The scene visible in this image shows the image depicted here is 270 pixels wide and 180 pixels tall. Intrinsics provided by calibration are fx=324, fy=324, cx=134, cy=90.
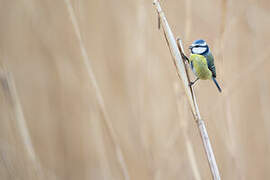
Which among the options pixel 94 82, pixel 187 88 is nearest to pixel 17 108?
pixel 94 82

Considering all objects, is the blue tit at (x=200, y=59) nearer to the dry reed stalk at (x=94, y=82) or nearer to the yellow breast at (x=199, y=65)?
the yellow breast at (x=199, y=65)

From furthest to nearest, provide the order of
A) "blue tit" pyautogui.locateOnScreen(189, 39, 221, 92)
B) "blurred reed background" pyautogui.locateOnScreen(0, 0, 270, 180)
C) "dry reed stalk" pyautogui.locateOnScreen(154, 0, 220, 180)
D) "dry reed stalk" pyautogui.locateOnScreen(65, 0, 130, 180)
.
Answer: "blurred reed background" pyautogui.locateOnScreen(0, 0, 270, 180), "blue tit" pyautogui.locateOnScreen(189, 39, 221, 92), "dry reed stalk" pyautogui.locateOnScreen(65, 0, 130, 180), "dry reed stalk" pyautogui.locateOnScreen(154, 0, 220, 180)

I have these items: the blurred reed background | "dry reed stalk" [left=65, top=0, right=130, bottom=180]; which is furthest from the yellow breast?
"dry reed stalk" [left=65, top=0, right=130, bottom=180]

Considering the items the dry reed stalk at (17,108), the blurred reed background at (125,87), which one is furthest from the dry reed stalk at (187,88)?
the dry reed stalk at (17,108)

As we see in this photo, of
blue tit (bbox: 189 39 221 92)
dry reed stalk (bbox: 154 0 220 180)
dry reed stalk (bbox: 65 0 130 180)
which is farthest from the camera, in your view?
blue tit (bbox: 189 39 221 92)

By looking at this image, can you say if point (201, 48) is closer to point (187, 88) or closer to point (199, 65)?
point (199, 65)

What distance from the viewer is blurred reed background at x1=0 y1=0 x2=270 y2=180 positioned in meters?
1.32

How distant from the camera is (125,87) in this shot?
1498mm

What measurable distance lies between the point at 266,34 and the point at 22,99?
1.25 m

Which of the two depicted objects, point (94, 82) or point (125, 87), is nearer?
point (94, 82)

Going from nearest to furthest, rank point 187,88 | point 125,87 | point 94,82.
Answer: point 187,88
point 94,82
point 125,87

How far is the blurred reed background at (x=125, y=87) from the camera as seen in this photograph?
1.32 metres

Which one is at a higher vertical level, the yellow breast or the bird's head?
the bird's head

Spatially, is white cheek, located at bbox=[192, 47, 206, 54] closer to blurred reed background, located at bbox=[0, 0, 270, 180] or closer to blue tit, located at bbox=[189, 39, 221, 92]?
blue tit, located at bbox=[189, 39, 221, 92]
